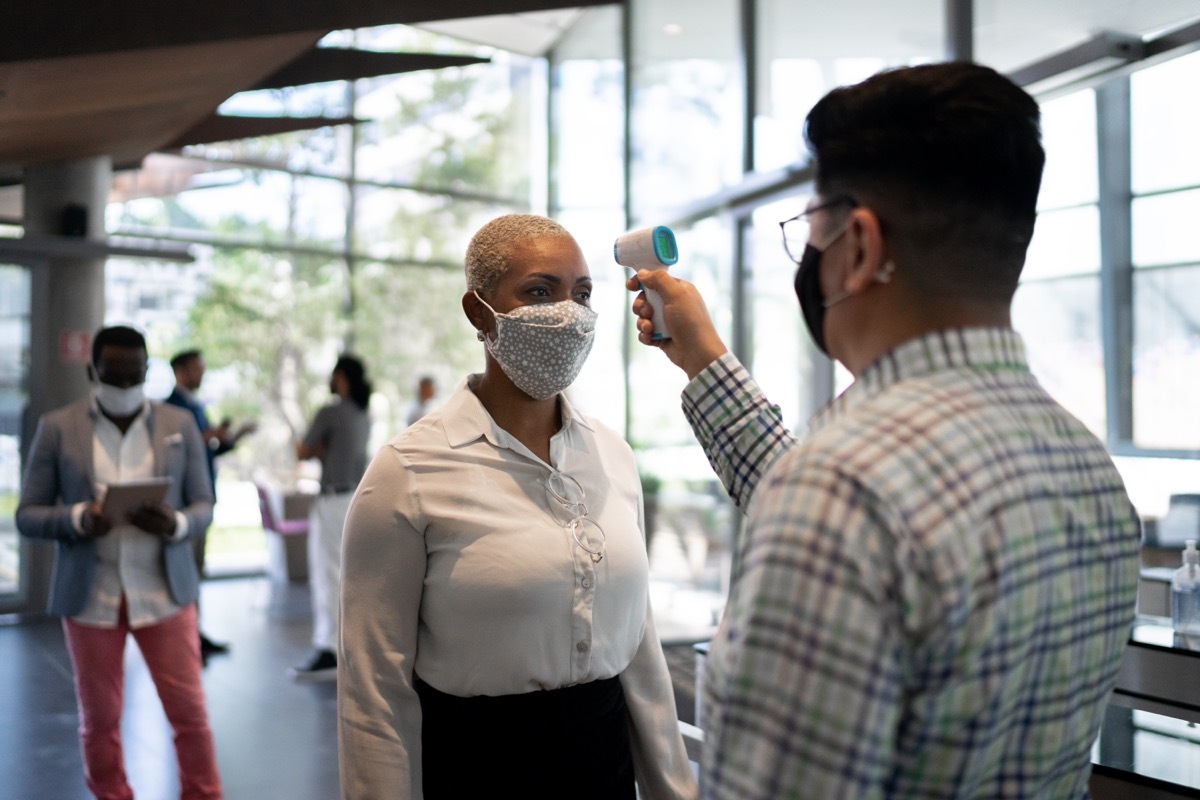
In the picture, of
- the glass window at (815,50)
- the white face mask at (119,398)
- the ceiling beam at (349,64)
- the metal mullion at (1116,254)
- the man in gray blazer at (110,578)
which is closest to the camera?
the man in gray blazer at (110,578)

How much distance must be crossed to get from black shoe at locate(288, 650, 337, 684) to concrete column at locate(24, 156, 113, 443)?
9.08ft

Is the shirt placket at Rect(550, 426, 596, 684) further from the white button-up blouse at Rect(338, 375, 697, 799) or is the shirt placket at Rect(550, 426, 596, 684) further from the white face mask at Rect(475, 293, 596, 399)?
the white face mask at Rect(475, 293, 596, 399)

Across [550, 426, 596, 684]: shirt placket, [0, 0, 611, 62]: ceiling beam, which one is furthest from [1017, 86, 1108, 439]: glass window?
[550, 426, 596, 684]: shirt placket

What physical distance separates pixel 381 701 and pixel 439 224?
9.40 m

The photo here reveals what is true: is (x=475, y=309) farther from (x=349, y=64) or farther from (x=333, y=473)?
(x=333, y=473)

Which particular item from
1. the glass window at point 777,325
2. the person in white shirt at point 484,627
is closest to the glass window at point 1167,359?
the glass window at point 777,325

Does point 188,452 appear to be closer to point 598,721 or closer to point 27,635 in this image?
point 598,721

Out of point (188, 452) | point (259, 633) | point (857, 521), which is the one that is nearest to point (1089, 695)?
point (857, 521)

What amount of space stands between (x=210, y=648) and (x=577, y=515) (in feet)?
17.2

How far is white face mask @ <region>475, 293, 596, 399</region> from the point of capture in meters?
1.91

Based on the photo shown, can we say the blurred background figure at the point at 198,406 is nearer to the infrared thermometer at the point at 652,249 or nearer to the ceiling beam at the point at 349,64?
the ceiling beam at the point at 349,64

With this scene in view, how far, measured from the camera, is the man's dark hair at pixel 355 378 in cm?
625

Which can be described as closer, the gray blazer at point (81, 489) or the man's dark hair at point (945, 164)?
the man's dark hair at point (945, 164)

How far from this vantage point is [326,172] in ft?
Result: 33.4
